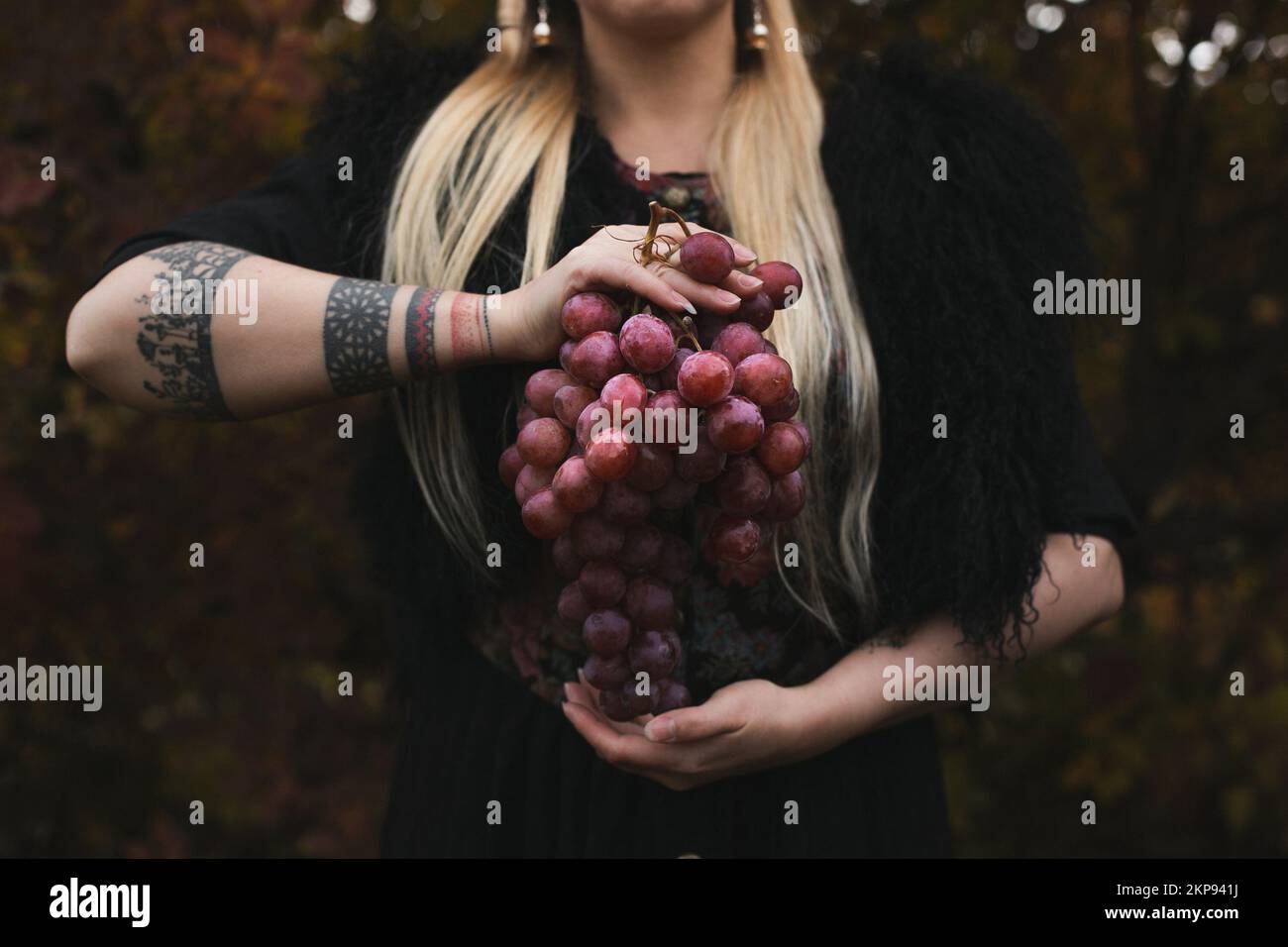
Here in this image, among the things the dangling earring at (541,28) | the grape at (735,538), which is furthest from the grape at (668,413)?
the dangling earring at (541,28)

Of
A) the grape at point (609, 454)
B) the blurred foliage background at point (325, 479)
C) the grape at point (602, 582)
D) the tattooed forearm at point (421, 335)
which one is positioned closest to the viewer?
the grape at point (609, 454)

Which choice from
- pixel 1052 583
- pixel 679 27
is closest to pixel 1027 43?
pixel 679 27

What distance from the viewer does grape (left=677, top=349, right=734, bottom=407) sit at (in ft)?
3.14

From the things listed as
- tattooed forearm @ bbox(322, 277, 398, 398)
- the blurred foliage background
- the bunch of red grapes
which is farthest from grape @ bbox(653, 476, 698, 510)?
the blurred foliage background

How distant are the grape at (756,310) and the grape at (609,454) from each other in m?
0.17

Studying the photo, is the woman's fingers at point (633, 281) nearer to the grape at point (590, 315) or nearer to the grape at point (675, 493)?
the grape at point (590, 315)

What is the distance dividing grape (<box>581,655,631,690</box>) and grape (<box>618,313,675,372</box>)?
30cm

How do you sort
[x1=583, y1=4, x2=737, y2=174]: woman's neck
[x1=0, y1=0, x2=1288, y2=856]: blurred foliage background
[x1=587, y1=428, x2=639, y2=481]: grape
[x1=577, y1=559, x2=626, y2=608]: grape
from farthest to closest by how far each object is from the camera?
[x1=0, y1=0, x2=1288, y2=856]: blurred foliage background → [x1=583, y1=4, x2=737, y2=174]: woman's neck → [x1=577, y1=559, x2=626, y2=608]: grape → [x1=587, y1=428, x2=639, y2=481]: grape

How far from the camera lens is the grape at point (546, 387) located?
103 centimetres

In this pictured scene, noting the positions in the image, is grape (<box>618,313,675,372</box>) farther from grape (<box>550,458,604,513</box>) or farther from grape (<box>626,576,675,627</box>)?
grape (<box>626,576,675,627</box>)

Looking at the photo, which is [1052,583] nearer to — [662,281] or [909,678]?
[909,678]

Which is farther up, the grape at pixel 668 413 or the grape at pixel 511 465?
the grape at pixel 668 413

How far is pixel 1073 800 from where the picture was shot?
9.05 feet

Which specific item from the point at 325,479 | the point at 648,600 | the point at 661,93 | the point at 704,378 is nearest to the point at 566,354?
Result: the point at 704,378
